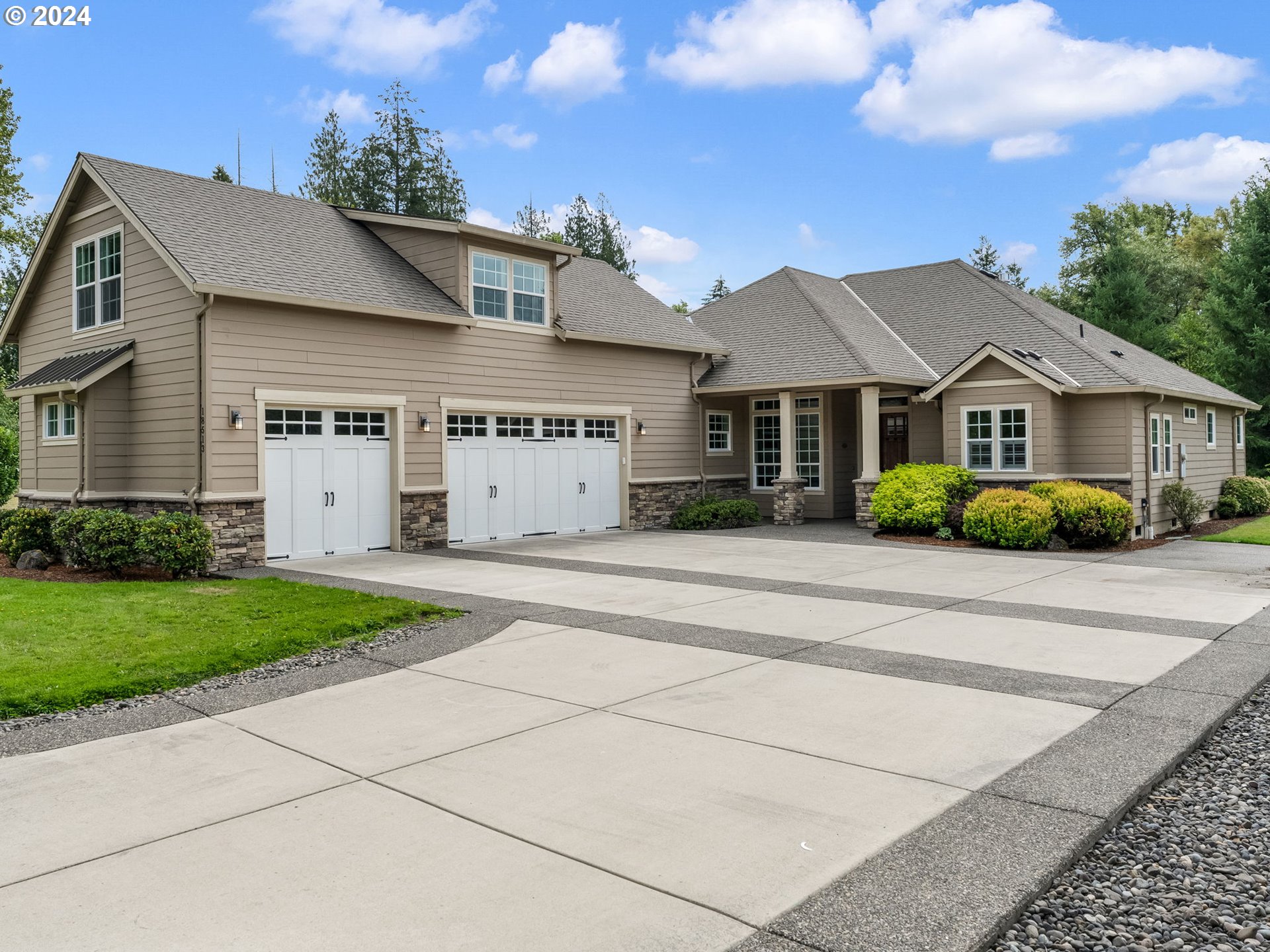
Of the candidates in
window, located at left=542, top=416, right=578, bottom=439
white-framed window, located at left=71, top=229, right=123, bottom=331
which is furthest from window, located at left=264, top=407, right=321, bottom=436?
window, located at left=542, top=416, right=578, bottom=439

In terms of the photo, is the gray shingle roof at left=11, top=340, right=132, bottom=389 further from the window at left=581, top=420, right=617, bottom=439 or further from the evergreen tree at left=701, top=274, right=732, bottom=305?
the evergreen tree at left=701, top=274, right=732, bottom=305

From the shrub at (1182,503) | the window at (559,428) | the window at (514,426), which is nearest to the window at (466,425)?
the window at (514,426)

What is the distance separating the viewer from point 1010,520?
1531 centimetres

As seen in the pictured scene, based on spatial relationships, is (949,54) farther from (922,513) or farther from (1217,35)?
(922,513)

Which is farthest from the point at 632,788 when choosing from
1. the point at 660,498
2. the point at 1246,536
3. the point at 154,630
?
the point at 1246,536

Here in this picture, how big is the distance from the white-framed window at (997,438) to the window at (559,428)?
7.80m

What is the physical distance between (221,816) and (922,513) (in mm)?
14694

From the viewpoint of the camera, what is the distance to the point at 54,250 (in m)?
16.4

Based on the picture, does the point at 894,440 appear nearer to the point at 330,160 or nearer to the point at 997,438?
the point at 997,438

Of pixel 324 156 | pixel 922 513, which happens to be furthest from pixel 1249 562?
pixel 324 156

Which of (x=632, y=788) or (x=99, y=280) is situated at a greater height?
(x=99, y=280)

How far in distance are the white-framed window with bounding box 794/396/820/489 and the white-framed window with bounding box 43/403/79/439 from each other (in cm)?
1419

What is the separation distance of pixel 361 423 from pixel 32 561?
4.99 meters

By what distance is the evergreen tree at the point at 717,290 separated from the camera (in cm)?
5619
